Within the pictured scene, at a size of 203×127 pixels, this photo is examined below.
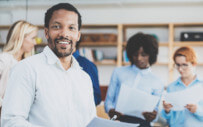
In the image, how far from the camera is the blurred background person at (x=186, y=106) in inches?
75.7

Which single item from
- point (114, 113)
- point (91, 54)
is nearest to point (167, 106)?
point (114, 113)

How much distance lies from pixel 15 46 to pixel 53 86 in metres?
1.14

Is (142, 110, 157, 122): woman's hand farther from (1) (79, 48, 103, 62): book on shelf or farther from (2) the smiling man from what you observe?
(1) (79, 48, 103, 62): book on shelf

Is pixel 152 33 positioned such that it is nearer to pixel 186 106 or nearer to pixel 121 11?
pixel 121 11

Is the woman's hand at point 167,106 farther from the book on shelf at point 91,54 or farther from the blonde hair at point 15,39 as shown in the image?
the book on shelf at point 91,54

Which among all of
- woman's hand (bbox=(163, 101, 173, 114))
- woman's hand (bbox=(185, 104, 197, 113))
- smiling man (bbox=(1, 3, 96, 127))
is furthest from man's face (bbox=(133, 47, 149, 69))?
A: smiling man (bbox=(1, 3, 96, 127))

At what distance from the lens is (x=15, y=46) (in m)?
2.07

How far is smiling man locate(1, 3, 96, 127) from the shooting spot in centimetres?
97

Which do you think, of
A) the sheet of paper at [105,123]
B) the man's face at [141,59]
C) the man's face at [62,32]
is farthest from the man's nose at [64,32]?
the man's face at [141,59]

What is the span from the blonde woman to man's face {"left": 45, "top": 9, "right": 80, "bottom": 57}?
92 cm

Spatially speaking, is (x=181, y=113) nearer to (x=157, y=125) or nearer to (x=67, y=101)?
(x=67, y=101)

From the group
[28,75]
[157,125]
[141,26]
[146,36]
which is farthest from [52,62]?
[141,26]

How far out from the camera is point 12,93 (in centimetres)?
96

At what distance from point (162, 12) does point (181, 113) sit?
333cm
